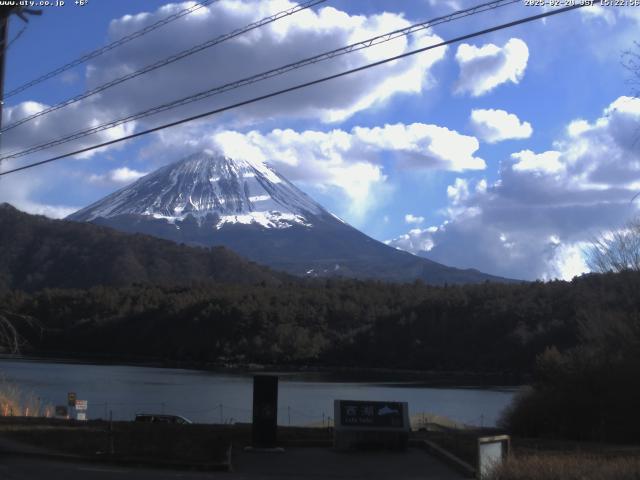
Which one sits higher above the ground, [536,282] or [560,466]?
[536,282]

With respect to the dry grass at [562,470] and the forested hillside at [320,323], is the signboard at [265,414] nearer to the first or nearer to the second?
the dry grass at [562,470]

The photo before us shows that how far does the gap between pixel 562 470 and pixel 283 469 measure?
17.5 feet

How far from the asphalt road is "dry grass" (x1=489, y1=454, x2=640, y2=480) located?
218 centimetres

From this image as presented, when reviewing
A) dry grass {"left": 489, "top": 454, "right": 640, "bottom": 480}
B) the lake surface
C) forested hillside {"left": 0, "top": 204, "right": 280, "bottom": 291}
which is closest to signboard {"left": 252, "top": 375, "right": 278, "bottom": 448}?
dry grass {"left": 489, "top": 454, "right": 640, "bottom": 480}

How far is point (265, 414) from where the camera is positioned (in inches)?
719

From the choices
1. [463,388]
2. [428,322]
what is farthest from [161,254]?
[463,388]

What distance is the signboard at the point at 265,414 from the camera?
18.2 meters

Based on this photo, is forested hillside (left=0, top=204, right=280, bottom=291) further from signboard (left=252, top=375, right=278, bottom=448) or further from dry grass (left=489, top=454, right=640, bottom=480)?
dry grass (left=489, top=454, right=640, bottom=480)

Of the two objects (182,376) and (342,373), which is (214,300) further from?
(182,376)

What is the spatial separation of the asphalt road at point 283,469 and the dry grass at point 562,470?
7.16 ft

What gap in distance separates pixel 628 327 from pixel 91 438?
1862 centimetres

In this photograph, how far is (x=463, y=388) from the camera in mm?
72312

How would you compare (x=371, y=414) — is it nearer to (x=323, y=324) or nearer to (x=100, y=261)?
(x=323, y=324)

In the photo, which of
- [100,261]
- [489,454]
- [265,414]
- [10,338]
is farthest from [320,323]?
[489,454]
